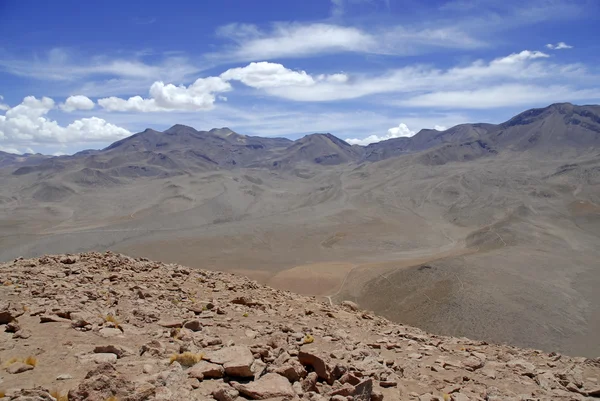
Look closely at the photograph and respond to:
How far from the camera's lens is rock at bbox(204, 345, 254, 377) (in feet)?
20.8

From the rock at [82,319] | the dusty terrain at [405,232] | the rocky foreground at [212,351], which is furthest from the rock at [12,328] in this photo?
the dusty terrain at [405,232]

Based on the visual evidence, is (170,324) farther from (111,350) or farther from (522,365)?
(522,365)

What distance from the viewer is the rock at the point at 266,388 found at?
5852 mm

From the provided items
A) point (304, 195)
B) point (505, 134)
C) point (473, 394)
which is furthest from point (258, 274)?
point (505, 134)

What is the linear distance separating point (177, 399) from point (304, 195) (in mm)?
123705

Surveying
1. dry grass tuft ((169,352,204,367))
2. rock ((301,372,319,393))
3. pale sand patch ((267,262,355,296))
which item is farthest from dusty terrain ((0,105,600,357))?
dry grass tuft ((169,352,204,367))

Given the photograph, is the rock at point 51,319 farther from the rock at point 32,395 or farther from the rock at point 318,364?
the rock at point 318,364

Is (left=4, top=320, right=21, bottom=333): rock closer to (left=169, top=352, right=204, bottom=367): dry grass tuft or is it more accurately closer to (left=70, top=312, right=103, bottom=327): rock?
(left=70, top=312, right=103, bottom=327): rock

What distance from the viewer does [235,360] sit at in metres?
6.68

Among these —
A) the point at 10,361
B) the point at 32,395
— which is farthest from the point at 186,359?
the point at 10,361

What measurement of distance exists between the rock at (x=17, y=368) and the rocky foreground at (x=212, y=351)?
0.6 inches

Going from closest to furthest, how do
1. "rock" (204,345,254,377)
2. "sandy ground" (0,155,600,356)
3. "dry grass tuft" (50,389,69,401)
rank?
1. "dry grass tuft" (50,389,69,401)
2. "rock" (204,345,254,377)
3. "sandy ground" (0,155,600,356)

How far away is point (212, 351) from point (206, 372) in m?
1.10

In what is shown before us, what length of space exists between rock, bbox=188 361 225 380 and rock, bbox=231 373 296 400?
1.06 feet
